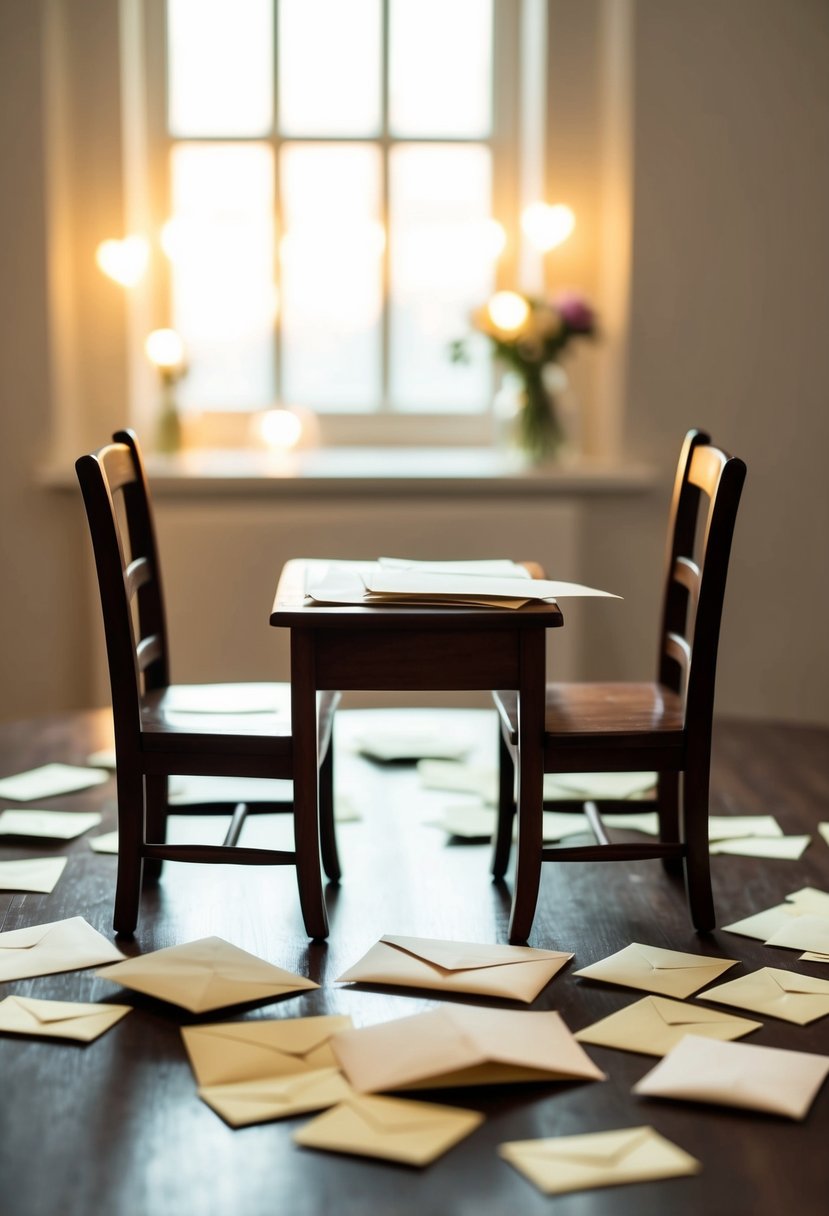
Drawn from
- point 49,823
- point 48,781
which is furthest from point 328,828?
point 48,781

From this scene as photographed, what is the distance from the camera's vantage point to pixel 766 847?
200 centimetres

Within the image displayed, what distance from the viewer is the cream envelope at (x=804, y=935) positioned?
1635mm

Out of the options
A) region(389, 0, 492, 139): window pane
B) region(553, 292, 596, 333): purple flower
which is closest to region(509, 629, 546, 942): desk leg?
region(553, 292, 596, 333): purple flower

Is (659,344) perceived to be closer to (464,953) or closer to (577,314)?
(577,314)

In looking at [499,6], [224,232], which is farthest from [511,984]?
[499,6]

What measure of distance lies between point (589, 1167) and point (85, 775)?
4.48 feet

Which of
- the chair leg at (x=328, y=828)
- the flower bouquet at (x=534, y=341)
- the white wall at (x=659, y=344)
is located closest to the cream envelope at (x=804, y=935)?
the chair leg at (x=328, y=828)

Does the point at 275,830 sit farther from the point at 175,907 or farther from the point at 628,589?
the point at 628,589

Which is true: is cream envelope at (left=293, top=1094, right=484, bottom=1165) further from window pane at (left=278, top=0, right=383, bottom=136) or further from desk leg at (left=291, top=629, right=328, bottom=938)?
window pane at (left=278, top=0, right=383, bottom=136)

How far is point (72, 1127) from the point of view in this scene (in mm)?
1209

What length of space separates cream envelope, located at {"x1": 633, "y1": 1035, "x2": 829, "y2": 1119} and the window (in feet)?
8.40

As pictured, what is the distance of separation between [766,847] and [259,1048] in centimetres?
95

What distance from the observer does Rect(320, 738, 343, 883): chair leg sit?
190 centimetres

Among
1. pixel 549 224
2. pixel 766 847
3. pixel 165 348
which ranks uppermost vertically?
pixel 549 224
